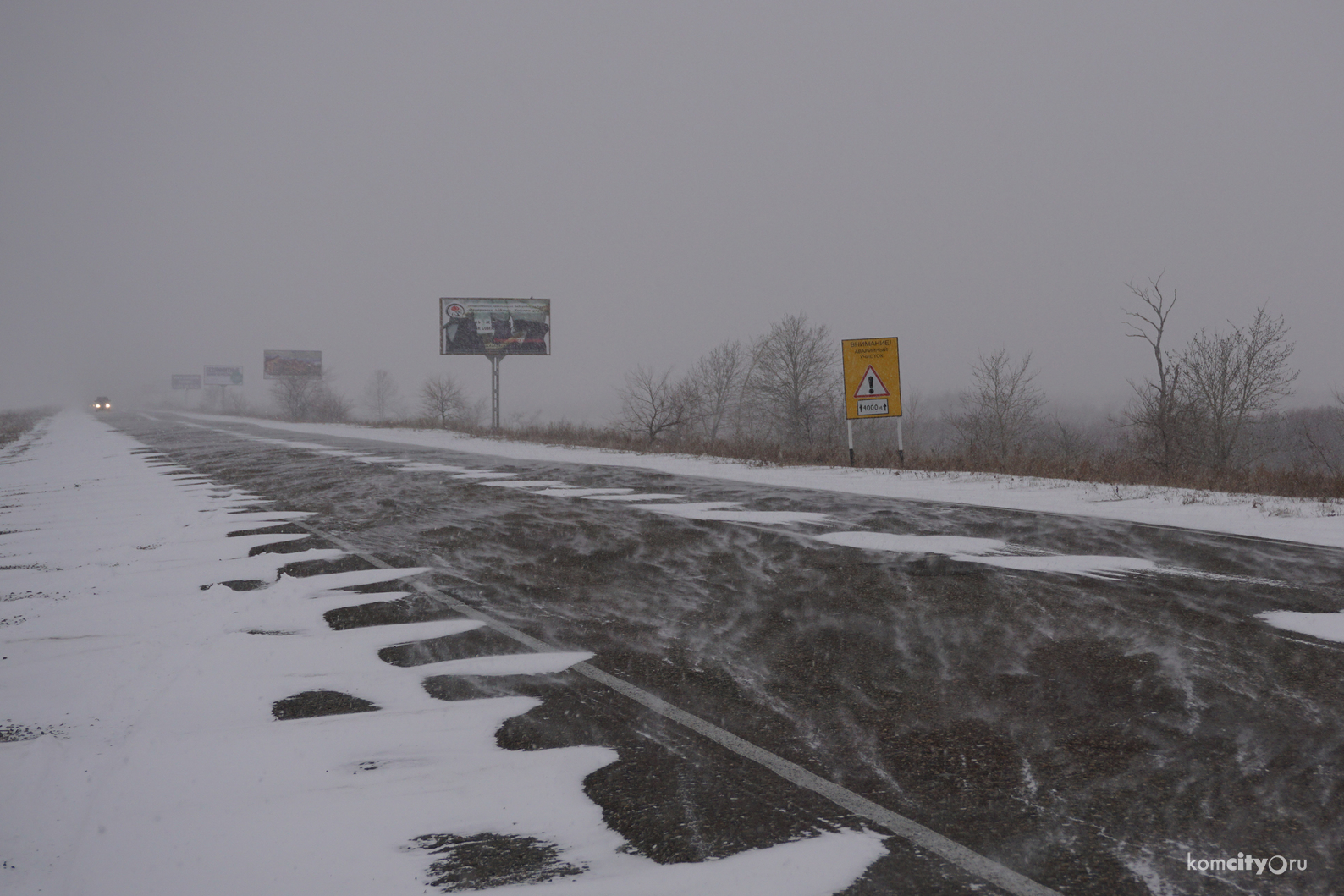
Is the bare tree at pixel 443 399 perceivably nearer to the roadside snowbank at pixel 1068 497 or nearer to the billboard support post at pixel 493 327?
the billboard support post at pixel 493 327

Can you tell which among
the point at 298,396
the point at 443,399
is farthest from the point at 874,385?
the point at 298,396

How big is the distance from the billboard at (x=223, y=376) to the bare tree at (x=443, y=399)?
56.0 meters

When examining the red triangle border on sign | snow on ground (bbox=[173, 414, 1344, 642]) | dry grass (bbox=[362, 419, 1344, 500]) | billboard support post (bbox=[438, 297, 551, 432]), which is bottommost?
snow on ground (bbox=[173, 414, 1344, 642])

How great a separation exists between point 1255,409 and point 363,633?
29.7 meters

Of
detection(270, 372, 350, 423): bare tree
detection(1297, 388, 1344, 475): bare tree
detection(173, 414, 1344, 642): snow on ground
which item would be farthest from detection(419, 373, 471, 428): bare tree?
detection(1297, 388, 1344, 475): bare tree

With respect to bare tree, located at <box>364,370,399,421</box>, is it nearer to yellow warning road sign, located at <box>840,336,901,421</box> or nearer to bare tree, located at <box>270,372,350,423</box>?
bare tree, located at <box>270,372,350,423</box>

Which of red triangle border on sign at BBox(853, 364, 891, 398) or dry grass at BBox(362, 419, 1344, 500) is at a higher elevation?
red triangle border on sign at BBox(853, 364, 891, 398)

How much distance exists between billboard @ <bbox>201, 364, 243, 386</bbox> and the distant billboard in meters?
26.6

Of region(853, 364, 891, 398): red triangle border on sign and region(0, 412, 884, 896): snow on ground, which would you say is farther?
region(853, 364, 891, 398): red triangle border on sign

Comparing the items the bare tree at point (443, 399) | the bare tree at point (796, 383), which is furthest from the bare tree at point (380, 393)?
the bare tree at point (796, 383)

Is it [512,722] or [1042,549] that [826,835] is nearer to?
[512,722]

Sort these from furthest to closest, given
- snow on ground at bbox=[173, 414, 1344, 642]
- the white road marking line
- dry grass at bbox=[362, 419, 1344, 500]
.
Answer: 1. dry grass at bbox=[362, 419, 1344, 500]
2. snow on ground at bbox=[173, 414, 1344, 642]
3. the white road marking line

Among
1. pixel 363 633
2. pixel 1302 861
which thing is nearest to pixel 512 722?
pixel 363 633

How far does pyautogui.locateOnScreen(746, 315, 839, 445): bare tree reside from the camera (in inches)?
1714
